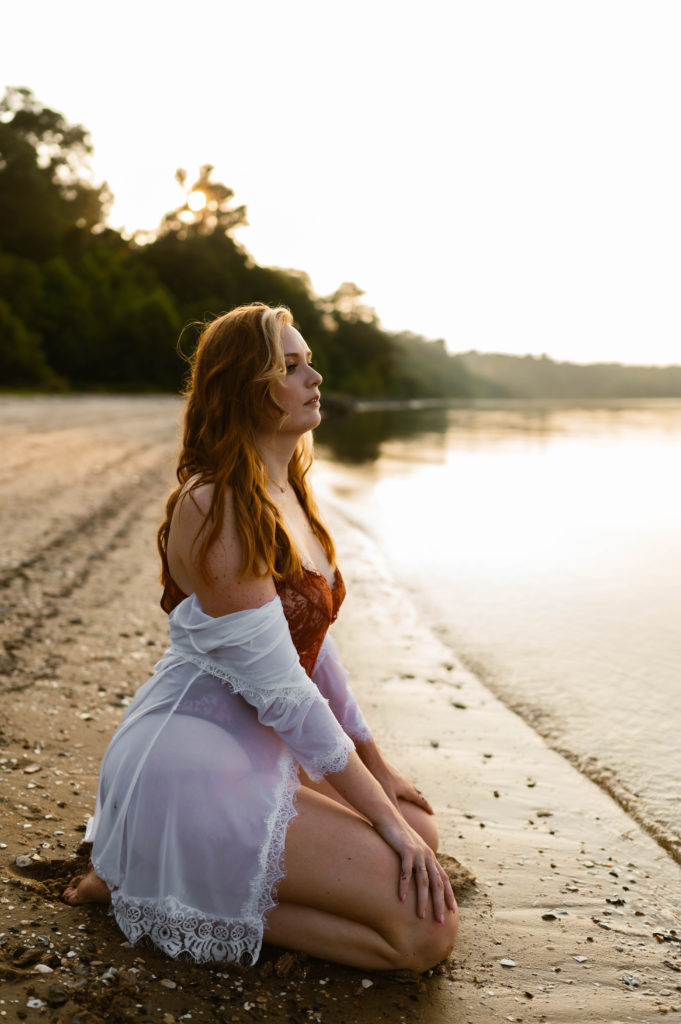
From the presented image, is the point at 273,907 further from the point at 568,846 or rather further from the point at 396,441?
the point at 396,441

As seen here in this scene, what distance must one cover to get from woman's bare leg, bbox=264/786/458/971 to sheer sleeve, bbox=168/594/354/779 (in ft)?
0.55

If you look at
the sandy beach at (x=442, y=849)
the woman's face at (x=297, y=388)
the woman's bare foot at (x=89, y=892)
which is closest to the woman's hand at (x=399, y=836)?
the sandy beach at (x=442, y=849)

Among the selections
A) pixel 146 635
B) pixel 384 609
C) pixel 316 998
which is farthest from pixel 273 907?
pixel 384 609

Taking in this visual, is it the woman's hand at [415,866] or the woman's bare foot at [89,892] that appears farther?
the woman's bare foot at [89,892]

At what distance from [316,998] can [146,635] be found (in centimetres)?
377

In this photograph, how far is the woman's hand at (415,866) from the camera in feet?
8.43

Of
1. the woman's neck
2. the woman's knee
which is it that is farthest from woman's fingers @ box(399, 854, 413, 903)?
the woman's neck

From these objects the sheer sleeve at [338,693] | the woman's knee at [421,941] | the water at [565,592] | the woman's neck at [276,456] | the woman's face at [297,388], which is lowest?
the water at [565,592]

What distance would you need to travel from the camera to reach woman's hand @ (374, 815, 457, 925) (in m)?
2.57

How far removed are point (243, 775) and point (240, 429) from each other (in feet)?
3.40

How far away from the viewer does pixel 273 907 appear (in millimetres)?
2559

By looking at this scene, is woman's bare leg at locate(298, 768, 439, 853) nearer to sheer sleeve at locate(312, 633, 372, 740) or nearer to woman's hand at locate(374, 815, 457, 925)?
sheer sleeve at locate(312, 633, 372, 740)

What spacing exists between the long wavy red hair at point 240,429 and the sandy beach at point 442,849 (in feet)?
3.74

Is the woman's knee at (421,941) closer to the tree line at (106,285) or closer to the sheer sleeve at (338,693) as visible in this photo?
the sheer sleeve at (338,693)
